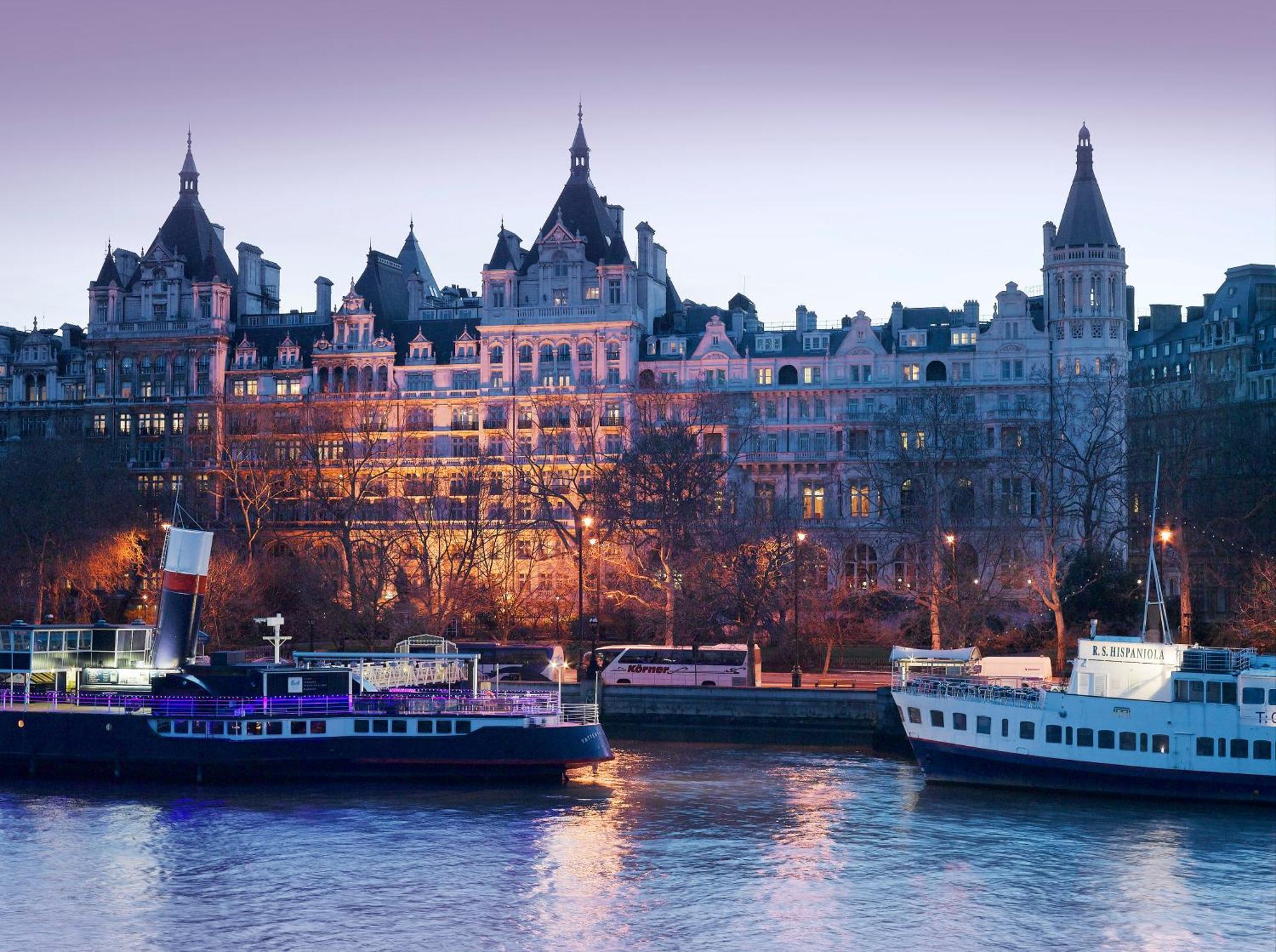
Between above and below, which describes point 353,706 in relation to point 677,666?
below

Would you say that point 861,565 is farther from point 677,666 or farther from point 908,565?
point 677,666

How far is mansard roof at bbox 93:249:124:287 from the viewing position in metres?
130

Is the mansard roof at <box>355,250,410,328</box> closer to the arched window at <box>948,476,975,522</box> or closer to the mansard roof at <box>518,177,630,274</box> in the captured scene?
the mansard roof at <box>518,177,630,274</box>

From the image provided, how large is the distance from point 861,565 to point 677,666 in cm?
3504

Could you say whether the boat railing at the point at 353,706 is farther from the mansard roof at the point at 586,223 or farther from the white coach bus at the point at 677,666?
the mansard roof at the point at 586,223

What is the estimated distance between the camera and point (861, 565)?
112 meters

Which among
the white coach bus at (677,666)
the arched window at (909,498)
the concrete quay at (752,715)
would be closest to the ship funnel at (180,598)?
the concrete quay at (752,715)

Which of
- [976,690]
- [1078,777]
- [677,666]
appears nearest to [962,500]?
[677,666]

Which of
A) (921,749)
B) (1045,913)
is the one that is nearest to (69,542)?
(921,749)

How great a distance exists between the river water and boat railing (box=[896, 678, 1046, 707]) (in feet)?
10.1

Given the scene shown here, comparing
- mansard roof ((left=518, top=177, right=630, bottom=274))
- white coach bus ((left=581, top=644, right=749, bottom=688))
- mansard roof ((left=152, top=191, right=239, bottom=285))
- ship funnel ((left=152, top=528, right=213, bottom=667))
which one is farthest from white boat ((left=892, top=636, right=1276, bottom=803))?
mansard roof ((left=152, top=191, right=239, bottom=285))

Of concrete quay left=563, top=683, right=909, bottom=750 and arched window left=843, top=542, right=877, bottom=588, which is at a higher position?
arched window left=843, top=542, right=877, bottom=588

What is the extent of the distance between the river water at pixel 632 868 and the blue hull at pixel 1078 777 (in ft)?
2.10

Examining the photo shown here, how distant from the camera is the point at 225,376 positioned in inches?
4985
